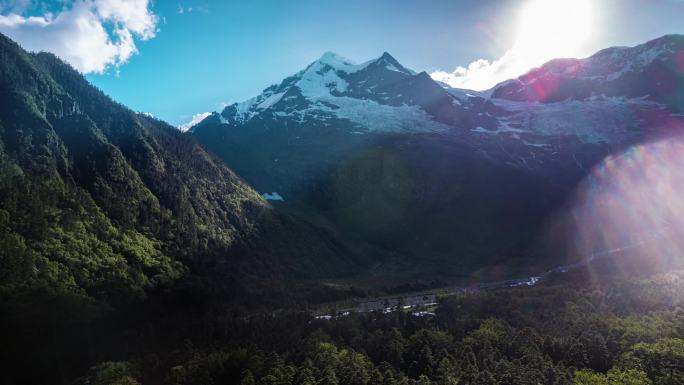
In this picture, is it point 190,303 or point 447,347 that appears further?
point 190,303

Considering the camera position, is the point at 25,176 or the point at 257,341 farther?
the point at 25,176

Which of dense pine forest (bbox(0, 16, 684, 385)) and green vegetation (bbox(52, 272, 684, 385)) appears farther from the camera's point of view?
dense pine forest (bbox(0, 16, 684, 385))

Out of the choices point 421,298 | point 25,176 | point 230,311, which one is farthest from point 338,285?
point 25,176

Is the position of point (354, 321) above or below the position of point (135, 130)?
below

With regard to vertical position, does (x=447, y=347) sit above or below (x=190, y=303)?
below

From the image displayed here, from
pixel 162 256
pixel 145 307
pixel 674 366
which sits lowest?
pixel 674 366

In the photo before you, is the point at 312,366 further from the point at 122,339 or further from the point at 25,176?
the point at 25,176

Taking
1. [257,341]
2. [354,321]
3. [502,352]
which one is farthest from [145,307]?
[502,352]

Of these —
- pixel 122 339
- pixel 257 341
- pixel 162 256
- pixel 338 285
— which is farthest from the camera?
pixel 338 285

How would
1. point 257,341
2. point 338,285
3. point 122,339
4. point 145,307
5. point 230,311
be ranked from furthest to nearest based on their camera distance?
point 338,285 < point 230,311 < point 145,307 < point 122,339 < point 257,341

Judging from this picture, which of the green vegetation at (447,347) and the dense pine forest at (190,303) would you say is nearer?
the green vegetation at (447,347)
